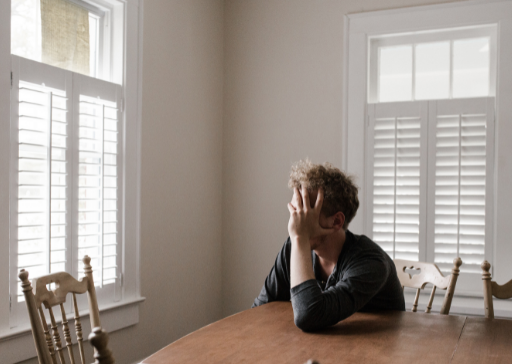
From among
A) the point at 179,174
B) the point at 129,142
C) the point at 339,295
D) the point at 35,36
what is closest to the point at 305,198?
the point at 339,295

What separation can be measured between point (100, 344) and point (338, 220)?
110 cm

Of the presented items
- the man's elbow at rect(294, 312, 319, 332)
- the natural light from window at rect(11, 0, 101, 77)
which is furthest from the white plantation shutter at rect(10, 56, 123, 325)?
the man's elbow at rect(294, 312, 319, 332)

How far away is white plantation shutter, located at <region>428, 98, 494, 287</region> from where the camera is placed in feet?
9.75

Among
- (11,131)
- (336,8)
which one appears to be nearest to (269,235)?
(336,8)

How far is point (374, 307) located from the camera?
1753 millimetres

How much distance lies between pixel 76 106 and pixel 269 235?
5.30 feet

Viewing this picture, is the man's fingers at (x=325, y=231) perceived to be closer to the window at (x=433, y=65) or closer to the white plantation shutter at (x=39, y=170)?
the white plantation shutter at (x=39, y=170)

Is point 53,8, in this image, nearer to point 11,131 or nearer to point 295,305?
point 11,131

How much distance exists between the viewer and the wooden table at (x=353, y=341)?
4.01 feet

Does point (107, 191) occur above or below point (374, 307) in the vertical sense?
above

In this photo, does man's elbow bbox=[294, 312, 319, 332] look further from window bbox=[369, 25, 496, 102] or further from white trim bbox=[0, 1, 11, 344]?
window bbox=[369, 25, 496, 102]

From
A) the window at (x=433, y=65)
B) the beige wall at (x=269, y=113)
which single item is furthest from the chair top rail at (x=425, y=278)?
the window at (x=433, y=65)

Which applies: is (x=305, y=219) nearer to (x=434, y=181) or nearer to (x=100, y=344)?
(x=100, y=344)

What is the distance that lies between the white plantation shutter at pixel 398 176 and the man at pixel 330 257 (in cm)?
137
